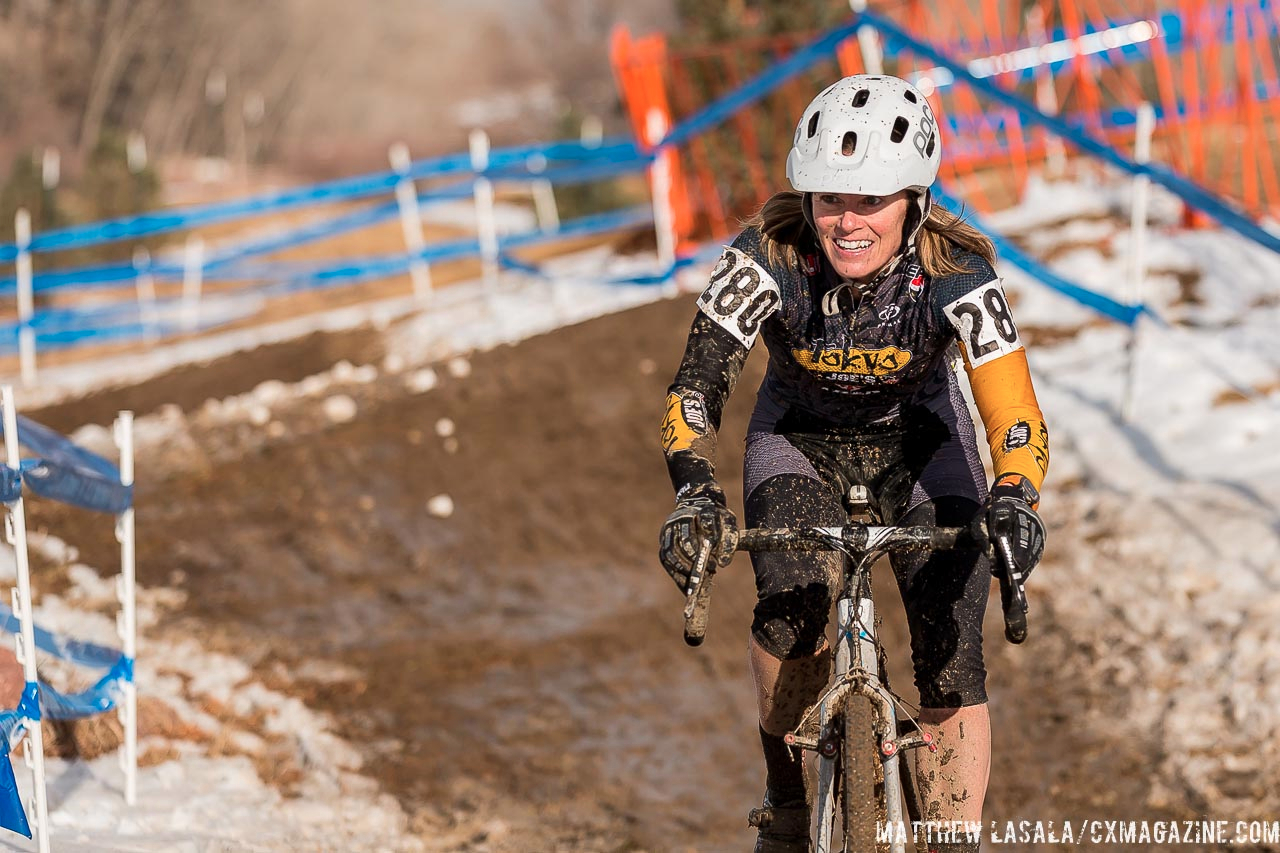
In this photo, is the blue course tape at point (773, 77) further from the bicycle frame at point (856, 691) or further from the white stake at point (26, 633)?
the bicycle frame at point (856, 691)

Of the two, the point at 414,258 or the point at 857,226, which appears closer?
the point at 857,226

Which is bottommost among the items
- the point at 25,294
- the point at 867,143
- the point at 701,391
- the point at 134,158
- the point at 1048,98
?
the point at 701,391

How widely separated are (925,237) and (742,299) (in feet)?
1.71

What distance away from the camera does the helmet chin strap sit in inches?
133

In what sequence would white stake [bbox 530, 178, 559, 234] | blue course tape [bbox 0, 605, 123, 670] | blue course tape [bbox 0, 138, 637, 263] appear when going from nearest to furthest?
blue course tape [bbox 0, 605, 123, 670] < blue course tape [bbox 0, 138, 637, 263] < white stake [bbox 530, 178, 559, 234]

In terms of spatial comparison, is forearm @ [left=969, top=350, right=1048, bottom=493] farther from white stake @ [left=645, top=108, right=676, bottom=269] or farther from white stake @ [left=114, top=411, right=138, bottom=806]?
white stake @ [left=645, top=108, right=676, bottom=269]

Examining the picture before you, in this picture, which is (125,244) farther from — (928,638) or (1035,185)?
(928,638)

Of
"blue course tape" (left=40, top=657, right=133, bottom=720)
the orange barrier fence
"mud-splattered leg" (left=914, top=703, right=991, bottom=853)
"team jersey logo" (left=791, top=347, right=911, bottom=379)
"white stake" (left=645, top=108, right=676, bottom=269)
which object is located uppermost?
the orange barrier fence

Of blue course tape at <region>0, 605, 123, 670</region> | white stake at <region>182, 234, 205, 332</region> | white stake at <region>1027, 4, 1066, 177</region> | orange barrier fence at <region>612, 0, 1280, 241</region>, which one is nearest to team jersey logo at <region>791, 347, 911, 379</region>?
blue course tape at <region>0, 605, 123, 670</region>

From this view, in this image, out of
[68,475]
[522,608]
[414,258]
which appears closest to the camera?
[68,475]

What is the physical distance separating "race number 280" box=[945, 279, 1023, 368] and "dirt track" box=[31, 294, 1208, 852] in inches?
85.7

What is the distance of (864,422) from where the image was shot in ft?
12.0

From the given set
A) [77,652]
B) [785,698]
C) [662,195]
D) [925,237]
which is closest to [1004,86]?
[662,195]

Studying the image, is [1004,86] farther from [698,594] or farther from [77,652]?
[698,594]
